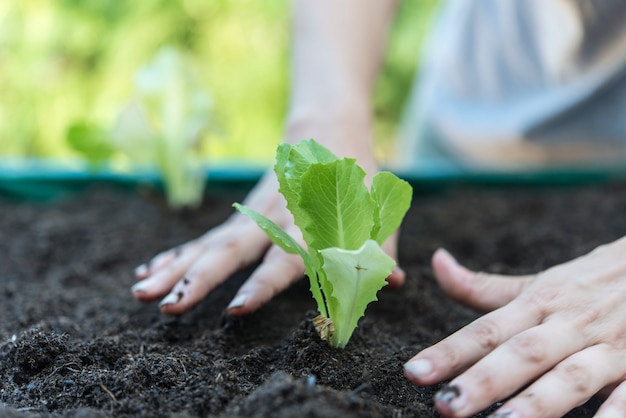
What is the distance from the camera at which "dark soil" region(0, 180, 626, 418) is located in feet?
2.39

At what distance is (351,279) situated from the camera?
2.47 feet

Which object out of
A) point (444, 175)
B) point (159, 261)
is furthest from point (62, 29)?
point (159, 261)

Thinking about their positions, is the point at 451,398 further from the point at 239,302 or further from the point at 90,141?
the point at 90,141

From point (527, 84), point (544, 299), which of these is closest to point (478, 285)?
point (544, 299)

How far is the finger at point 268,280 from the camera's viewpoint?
37.5 inches

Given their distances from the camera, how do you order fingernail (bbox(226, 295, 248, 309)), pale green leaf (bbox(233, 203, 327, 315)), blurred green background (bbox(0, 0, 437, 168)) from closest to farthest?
pale green leaf (bbox(233, 203, 327, 315)), fingernail (bbox(226, 295, 248, 309)), blurred green background (bbox(0, 0, 437, 168))

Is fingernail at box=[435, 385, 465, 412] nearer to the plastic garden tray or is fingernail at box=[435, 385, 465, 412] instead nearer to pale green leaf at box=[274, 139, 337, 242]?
pale green leaf at box=[274, 139, 337, 242]

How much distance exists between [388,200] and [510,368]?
25 cm

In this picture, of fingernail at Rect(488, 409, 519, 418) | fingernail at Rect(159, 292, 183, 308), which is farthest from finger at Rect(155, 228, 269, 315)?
fingernail at Rect(488, 409, 519, 418)

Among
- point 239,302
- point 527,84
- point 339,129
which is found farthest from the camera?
point 527,84

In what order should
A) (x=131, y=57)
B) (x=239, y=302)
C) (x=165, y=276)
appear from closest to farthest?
1. (x=239, y=302)
2. (x=165, y=276)
3. (x=131, y=57)

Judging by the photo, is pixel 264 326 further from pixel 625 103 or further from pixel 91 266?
pixel 625 103

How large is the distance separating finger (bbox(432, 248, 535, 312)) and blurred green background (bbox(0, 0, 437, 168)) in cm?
258

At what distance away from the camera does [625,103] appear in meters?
1.76
